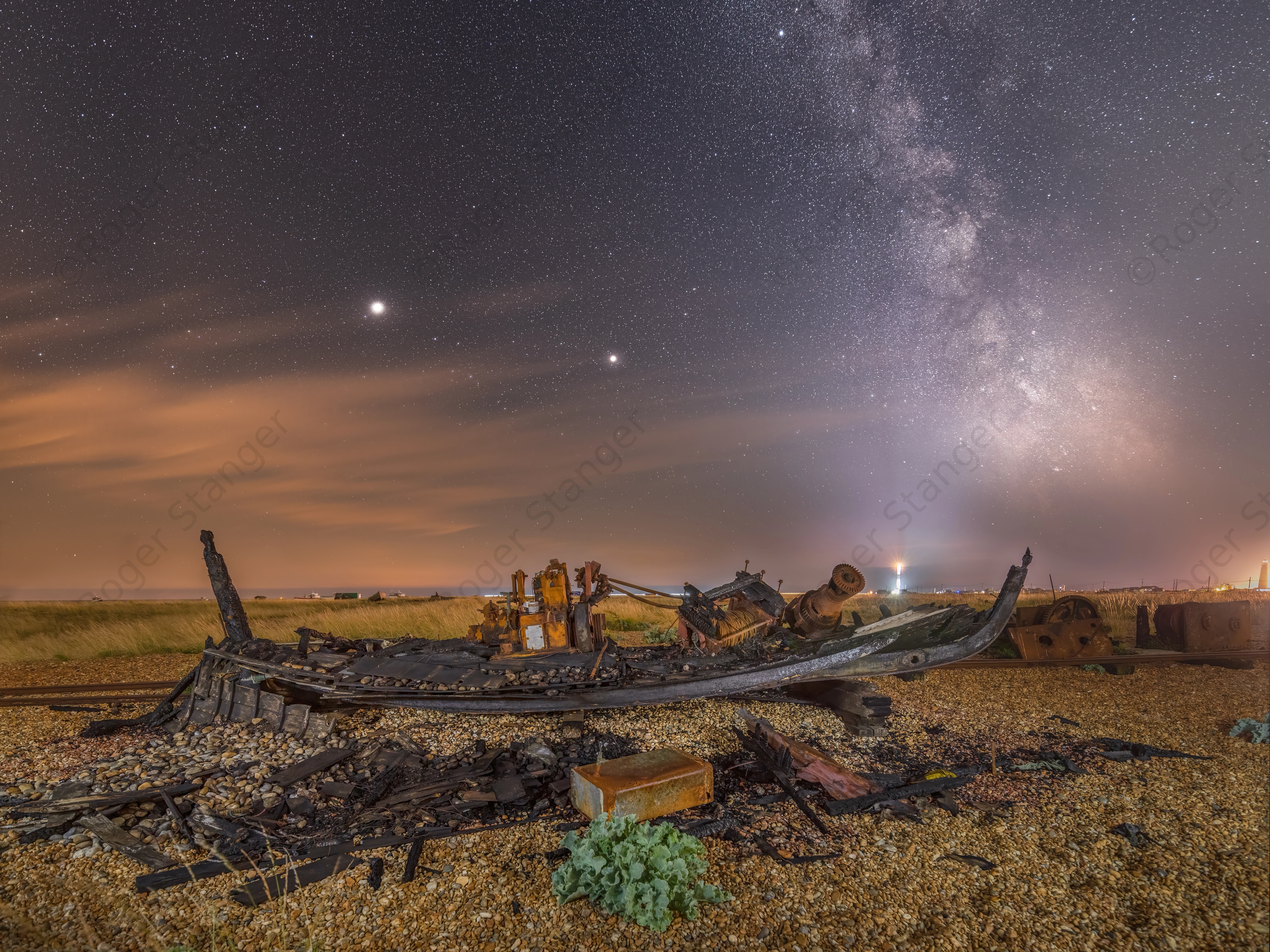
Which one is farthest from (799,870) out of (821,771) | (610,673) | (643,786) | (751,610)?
(751,610)

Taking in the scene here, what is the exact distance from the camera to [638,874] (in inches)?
190

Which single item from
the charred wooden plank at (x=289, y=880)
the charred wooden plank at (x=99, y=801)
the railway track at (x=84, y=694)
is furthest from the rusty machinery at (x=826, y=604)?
the railway track at (x=84, y=694)

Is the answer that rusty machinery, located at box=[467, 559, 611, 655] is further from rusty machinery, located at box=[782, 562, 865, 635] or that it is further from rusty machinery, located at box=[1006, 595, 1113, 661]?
rusty machinery, located at box=[1006, 595, 1113, 661]

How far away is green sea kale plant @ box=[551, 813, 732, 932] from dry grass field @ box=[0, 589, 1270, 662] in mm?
8479

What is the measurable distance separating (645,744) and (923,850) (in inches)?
177

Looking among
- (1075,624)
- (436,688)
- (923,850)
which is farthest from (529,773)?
(1075,624)

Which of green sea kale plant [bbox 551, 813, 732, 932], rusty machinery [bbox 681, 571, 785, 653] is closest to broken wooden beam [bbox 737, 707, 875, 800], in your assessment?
A: green sea kale plant [bbox 551, 813, 732, 932]

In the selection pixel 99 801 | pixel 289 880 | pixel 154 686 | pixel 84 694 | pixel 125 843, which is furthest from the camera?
pixel 154 686

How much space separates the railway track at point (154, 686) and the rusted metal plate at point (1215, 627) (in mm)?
356

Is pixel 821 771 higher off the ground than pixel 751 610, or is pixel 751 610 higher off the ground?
pixel 751 610

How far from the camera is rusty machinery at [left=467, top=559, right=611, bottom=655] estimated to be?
37.5 feet

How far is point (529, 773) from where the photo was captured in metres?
8.02

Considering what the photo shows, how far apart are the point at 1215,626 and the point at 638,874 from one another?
19.4m

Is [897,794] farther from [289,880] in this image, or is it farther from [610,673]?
[289,880]
